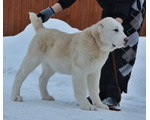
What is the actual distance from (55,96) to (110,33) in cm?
145

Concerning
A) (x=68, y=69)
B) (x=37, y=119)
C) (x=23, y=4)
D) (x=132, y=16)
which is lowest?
(x=37, y=119)

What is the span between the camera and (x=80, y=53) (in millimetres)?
2070

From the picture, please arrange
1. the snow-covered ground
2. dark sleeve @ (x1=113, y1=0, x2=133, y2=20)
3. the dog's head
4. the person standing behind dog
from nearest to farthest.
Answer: the snow-covered ground
the dog's head
dark sleeve @ (x1=113, y1=0, x2=133, y2=20)
the person standing behind dog

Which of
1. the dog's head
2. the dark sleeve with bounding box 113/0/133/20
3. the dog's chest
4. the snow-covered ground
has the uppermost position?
the dark sleeve with bounding box 113/0/133/20

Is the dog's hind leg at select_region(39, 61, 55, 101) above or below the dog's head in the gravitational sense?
below

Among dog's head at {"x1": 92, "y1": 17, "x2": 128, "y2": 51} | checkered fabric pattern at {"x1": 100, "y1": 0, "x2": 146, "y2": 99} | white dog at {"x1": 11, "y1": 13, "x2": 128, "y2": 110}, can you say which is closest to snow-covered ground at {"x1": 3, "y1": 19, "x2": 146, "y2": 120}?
white dog at {"x1": 11, "y1": 13, "x2": 128, "y2": 110}

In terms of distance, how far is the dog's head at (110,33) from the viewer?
6.49 ft

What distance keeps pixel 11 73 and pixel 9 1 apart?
3.27 m

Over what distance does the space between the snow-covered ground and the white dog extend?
0.22m

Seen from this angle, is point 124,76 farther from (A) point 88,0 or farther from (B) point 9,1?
(B) point 9,1

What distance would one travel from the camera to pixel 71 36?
2387 millimetres

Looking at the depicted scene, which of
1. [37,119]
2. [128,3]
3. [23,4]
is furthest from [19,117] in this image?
[23,4]

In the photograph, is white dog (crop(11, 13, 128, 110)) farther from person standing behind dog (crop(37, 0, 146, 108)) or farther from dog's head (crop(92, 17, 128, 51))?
person standing behind dog (crop(37, 0, 146, 108))

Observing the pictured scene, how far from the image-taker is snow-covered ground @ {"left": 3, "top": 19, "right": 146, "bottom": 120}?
1.63 m
